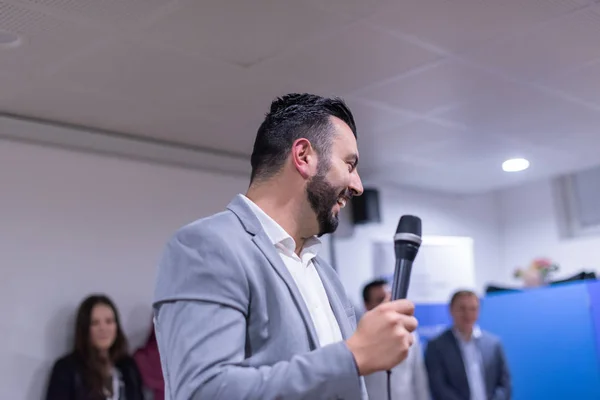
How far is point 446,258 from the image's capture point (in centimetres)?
614

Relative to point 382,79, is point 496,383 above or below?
below

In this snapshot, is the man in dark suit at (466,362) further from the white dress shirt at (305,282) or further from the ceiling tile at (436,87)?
the white dress shirt at (305,282)

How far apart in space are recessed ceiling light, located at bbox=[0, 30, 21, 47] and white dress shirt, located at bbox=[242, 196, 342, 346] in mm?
2326

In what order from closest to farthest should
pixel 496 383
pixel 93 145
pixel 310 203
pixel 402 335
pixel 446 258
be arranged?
1. pixel 402 335
2. pixel 310 203
3. pixel 93 145
4. pixel 496 383
5. pixel 446 258

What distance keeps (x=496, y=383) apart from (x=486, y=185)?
2164 mm

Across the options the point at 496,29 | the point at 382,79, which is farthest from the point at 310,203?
the point at 382,79

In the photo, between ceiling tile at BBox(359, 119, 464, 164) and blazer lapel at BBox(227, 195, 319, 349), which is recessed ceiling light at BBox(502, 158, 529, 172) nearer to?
ceiling tile at BBox(359, 119, 464, 164)

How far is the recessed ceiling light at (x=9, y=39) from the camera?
3281 mm

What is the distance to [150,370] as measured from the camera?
4.75 m

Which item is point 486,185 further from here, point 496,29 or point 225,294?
point 225,294

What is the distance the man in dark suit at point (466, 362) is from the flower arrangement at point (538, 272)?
1075mm

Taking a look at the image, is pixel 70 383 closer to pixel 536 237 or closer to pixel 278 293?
pixel 278 293

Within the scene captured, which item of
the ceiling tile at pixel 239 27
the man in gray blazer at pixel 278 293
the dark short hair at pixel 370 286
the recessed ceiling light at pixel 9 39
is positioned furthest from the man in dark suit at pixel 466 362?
the man in gray blazer at pixel 278 293

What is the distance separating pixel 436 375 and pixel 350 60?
250 cm
